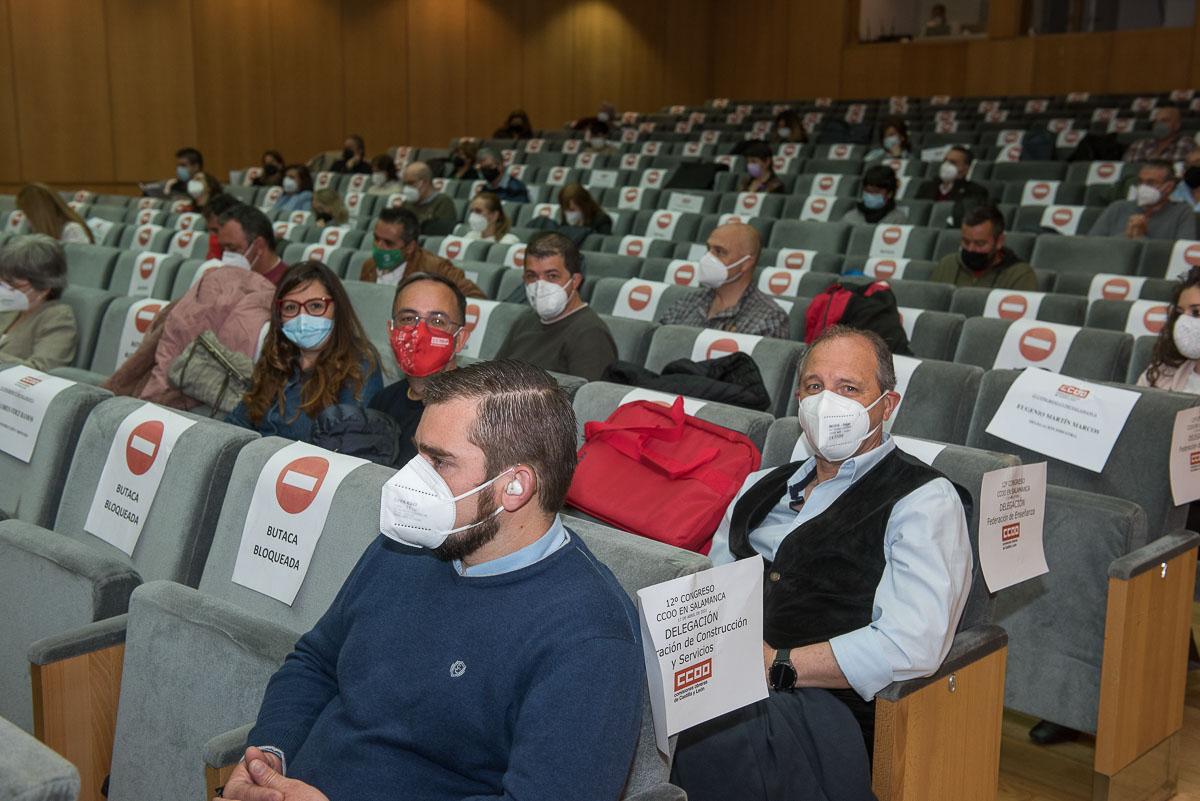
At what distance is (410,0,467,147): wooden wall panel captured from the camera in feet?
55.3

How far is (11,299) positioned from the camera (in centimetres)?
442

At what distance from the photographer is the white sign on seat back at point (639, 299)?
16.9 feet

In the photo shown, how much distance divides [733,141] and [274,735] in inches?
466

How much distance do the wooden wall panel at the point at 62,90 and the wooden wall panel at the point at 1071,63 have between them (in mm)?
12056

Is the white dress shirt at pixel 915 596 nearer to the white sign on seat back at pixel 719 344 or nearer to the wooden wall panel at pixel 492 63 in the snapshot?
the white sign on seat back at pixel 719 344

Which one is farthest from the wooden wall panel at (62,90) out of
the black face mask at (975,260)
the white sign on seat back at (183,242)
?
the black face mask at (975,260)

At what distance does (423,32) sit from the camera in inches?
664

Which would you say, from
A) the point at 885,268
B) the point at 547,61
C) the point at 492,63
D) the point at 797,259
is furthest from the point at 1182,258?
the point at 547,61

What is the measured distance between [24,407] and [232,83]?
13129 millimetres

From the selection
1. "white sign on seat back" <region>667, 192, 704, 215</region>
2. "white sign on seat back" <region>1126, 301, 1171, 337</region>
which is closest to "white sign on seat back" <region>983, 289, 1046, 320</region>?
"white sign on seat back" <region>1126, 301, 1171, 337</region>

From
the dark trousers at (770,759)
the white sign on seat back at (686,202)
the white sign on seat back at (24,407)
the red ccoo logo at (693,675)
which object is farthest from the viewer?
the white sign on seat back at (686,202)

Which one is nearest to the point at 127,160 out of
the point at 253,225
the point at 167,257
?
the point at 167,257

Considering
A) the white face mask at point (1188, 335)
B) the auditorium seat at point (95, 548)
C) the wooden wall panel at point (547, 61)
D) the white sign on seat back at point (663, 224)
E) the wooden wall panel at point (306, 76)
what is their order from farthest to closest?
1. the wooden wall panel at point (547, 61)
2. the wooden wall panel at point (306, 76)
3. the white sign on seat back at point (663, 224)
4. the white face mask at point (1188, 335)
5. the auditorium seat at point (95, 548)

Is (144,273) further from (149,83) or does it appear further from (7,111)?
(149,83)
